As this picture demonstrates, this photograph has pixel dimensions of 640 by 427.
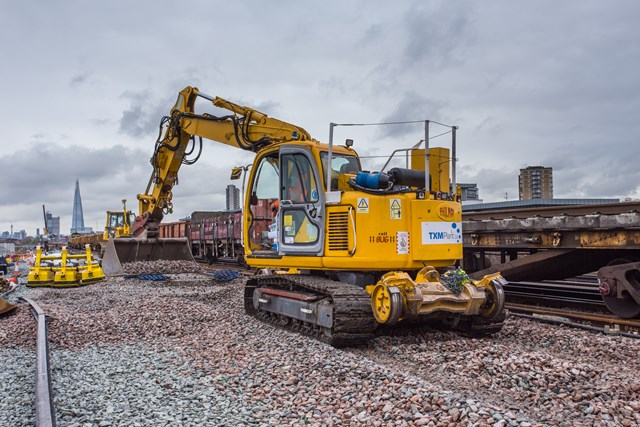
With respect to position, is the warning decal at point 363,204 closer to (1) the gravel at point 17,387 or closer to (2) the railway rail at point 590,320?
(2) the railway rail at point 590,320

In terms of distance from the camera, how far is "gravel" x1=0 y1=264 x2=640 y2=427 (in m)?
4.38

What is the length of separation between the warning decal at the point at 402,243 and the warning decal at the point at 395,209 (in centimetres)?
22

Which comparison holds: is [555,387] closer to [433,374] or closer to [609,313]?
[433,374]

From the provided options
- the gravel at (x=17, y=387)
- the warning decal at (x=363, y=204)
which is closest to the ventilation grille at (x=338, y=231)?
the warning decal at (x=363, y=204)

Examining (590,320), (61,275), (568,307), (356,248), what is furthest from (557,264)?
(61,275)

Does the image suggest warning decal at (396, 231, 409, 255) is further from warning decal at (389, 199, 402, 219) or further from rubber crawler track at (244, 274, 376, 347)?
rubber crawler track at (244, 274, 376, 347)

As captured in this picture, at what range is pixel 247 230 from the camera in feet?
30.4

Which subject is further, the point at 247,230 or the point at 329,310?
the point at 247,230

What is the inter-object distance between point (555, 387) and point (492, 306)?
7.28ft

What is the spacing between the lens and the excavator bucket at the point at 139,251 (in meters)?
17.4

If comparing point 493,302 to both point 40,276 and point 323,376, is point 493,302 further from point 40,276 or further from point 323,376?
point 40,276

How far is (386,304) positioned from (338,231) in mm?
1313

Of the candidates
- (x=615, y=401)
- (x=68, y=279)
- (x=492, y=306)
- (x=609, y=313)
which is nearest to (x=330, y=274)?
(x=492, y=306)

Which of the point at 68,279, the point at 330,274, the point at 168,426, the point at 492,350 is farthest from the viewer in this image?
the point at 68,279
